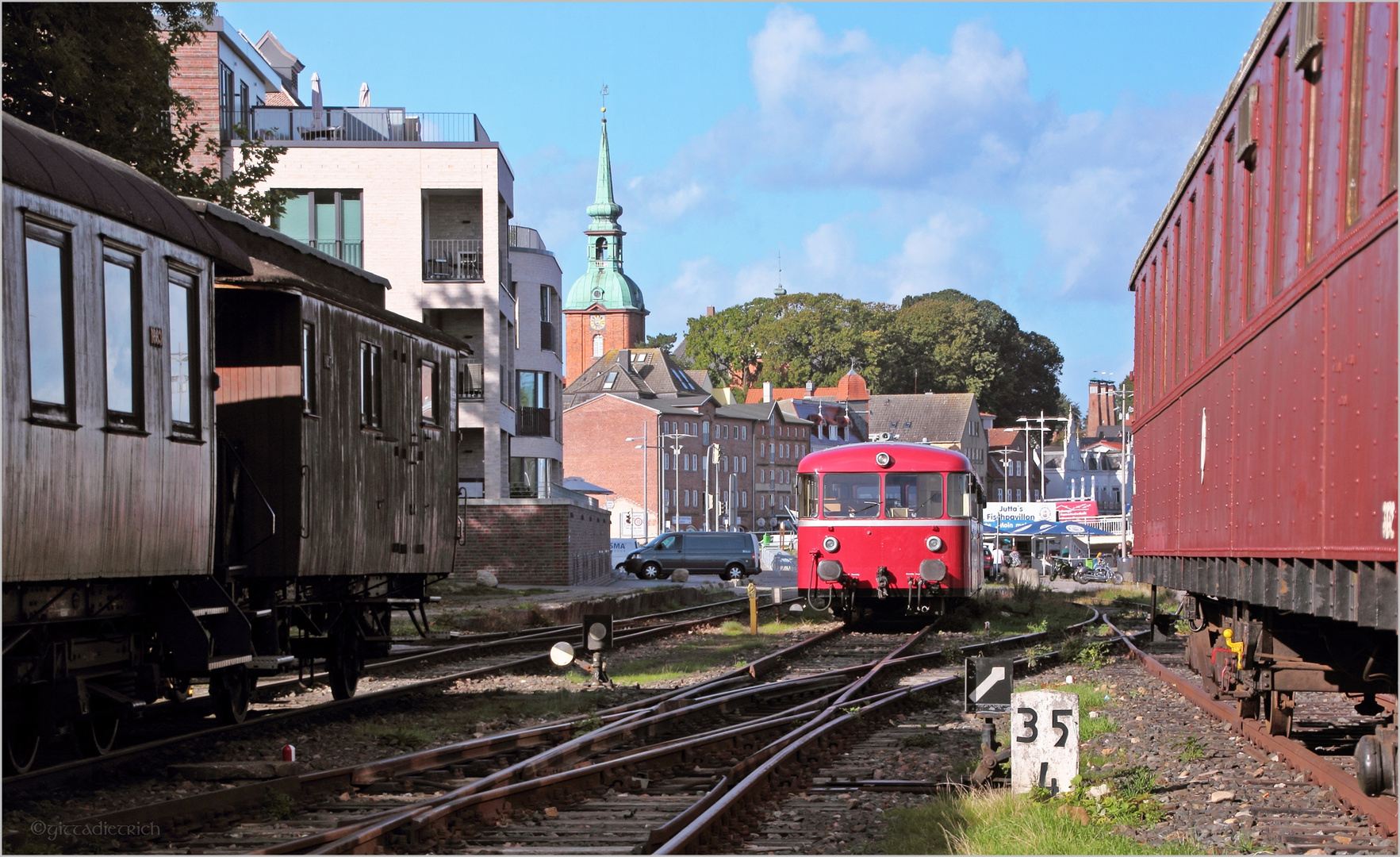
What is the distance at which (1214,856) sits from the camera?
7.27 m

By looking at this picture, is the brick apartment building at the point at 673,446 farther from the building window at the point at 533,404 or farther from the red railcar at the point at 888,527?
the red railcar at the point at 888,527

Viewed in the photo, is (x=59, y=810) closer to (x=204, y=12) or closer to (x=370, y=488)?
→ (x=370, y=488)

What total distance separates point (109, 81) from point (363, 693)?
1042 centimetres

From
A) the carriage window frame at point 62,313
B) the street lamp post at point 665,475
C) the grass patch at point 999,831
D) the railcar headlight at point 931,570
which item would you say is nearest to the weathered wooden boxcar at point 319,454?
the carriage window frame at point 62,313

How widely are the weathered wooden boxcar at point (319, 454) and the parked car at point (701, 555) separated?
3597 cm

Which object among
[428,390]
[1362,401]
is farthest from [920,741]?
[428,390]

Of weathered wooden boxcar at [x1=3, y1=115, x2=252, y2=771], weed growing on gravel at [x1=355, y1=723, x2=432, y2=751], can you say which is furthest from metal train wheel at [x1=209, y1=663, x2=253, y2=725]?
weed growing on gravel at [x1=355, y1=723, x2=432, y2=751]

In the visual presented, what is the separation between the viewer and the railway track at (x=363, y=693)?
947 centimetres

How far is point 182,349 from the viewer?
1047 cm

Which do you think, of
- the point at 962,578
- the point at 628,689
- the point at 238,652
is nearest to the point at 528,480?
the point at 962,578

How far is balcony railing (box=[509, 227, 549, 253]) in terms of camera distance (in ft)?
160

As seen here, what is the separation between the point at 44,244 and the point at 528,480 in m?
39.2

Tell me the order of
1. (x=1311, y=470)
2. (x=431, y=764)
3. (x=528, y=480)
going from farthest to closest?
(x=528, y=480) → (x=431, y=764) → (x=1311, y=470)

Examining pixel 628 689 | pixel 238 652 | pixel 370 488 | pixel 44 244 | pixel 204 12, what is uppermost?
pixel 204 12
